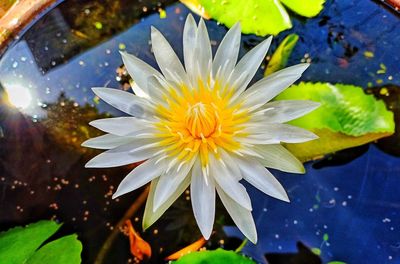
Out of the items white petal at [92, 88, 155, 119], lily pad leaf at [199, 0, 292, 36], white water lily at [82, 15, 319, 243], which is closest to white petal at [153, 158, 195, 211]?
white water lily at [82, 15, 319, 243]

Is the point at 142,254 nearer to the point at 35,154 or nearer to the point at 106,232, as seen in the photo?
the point at 106,232

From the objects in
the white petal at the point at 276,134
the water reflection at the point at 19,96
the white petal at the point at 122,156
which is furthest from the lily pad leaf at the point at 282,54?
the water reflection at the point at 19,96

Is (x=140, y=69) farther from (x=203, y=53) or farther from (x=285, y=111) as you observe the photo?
(x=285, y=111)

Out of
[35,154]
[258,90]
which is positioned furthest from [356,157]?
[35,154]

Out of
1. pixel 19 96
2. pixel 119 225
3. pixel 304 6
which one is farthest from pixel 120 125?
pixel 304 6

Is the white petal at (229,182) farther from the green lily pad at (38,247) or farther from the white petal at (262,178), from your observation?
the green lily pad at (38,247)

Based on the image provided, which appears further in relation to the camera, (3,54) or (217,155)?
(3,54)

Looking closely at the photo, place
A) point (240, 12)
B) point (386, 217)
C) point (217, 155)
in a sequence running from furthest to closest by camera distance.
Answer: point (240, 12) < point (386, 217) < point (217, 155)
